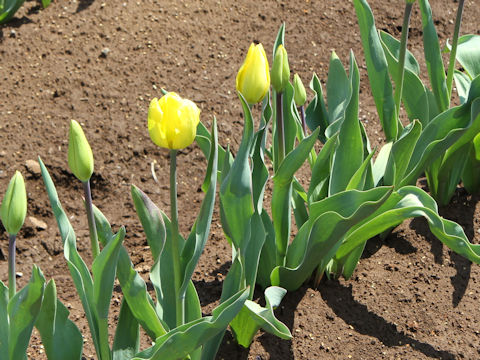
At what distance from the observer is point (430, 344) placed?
6.89 ft

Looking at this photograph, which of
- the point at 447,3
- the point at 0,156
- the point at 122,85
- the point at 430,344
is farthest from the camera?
the point at 447,3

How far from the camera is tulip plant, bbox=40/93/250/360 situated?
1.44 m

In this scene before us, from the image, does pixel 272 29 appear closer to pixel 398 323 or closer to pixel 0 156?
pixel 0 156

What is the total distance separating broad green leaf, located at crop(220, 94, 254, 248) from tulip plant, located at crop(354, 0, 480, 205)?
1.71ft

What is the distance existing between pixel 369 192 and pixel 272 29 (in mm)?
1710

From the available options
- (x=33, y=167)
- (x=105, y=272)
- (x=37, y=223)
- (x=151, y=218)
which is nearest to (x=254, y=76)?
(x=151, y=218)

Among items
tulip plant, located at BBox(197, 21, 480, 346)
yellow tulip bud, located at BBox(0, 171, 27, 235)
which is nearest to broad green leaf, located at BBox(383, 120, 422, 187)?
tulip plant, located at BBox(197, 21, 480, 346)

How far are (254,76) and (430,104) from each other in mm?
924

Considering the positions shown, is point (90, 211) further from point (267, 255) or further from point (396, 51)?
point (396, 51)

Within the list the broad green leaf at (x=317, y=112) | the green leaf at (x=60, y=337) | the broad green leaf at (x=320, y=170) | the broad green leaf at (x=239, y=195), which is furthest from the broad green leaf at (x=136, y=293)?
the broad green leaf at (x=317, y=112)

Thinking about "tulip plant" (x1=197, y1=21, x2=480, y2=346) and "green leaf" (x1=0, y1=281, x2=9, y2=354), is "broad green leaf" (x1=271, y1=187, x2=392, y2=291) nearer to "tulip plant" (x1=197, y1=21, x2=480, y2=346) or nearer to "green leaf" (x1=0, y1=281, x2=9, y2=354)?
"tulip plant" (x1=197, y1=21, x2=480, y2=346)

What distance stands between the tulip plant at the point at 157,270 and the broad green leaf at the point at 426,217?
1.62ft

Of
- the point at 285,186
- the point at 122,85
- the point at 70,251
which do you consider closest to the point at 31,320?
the point at 70,251

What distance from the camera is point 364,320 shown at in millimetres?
2162
